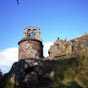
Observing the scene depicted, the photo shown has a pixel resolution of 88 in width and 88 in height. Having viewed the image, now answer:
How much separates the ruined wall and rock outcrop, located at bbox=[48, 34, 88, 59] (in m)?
2.31

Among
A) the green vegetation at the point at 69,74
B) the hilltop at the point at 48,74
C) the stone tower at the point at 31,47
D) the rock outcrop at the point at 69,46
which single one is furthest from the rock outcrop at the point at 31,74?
the stone tower at the point at 31,47

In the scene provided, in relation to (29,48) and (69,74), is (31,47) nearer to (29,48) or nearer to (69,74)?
(29,48)

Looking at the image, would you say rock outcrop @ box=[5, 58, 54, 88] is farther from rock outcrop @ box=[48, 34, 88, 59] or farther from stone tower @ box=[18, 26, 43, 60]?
stone tower @ box=[18, 26, 43, 60]

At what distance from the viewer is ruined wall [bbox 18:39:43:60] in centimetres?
3178

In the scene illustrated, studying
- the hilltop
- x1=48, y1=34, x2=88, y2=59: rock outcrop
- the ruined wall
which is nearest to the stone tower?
the ruined wall

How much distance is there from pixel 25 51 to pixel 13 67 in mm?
12493

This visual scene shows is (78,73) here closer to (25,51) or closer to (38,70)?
(38,70)

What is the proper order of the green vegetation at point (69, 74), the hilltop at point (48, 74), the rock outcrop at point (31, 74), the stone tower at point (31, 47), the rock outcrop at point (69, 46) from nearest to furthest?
the green vegetation at point (69, 74)
the hilltop at point (48, 74)
the rock outcrop at point (31, 74)
the rock outcrop at point (69, 46)
the stone tower at point (31, 47)

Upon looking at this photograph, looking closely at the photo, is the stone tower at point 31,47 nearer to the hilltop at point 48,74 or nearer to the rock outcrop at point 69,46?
the rock outcrop at point 69,46

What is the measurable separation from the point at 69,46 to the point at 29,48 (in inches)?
269

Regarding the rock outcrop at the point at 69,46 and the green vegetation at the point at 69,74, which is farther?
the rock outcrop at the point at 69,46

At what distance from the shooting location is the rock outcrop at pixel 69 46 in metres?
26.5

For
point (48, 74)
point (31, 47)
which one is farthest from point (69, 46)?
point (48, 74)

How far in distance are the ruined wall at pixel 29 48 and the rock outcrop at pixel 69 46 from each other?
231 centimetres
